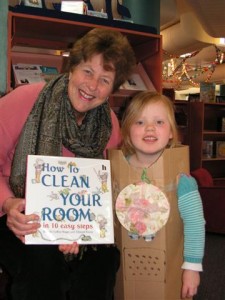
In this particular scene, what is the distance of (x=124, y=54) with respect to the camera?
152cm

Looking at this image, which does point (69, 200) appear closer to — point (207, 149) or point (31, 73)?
point (31, 73)

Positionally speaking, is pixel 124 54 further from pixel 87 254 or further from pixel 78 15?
pixel 78 15

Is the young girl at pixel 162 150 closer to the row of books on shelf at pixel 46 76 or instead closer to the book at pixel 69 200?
the book at pixel 69 200

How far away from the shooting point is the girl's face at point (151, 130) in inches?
56.8

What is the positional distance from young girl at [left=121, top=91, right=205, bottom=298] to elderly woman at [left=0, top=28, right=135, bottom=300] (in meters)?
0.14

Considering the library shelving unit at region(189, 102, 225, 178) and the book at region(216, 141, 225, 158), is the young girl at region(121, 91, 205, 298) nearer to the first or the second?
the library shelving unit at region(189, 102, 225, 178)

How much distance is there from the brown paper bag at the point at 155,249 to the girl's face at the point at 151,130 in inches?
3.1

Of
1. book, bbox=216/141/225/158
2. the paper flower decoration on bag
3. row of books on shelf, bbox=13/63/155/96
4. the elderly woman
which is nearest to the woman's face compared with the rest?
the elderly woman

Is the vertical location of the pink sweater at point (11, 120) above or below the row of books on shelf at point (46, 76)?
below

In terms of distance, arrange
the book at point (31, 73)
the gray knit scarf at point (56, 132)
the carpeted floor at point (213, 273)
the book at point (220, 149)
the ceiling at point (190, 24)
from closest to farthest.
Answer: the gray knit scarf at point (56, 132) → the carpeted floor at point (213, 273) → the book at point (31, 73) → the ceiling at point (190, 24) → the book at point (220, 149)

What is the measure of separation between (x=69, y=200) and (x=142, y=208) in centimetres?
30

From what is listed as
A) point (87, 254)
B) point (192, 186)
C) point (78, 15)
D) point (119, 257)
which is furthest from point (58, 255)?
point (78, 15)

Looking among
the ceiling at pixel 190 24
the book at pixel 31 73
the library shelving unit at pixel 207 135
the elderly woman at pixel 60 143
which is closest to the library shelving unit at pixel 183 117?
the library shelving unit at pixel 207 135

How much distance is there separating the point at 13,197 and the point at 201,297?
1428 mm
